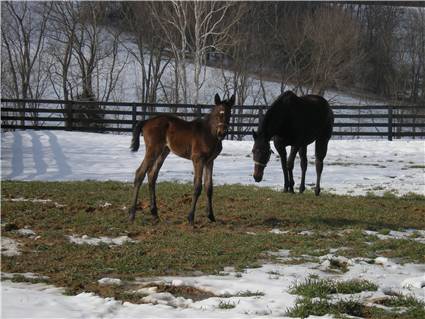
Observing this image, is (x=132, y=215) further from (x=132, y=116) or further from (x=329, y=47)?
(x=329, y=47)

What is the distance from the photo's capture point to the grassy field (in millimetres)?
6078

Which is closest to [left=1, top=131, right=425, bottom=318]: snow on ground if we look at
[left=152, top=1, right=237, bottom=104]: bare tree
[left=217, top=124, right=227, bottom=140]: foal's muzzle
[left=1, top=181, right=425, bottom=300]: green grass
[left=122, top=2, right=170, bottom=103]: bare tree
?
[left=1, top=181, right=425, bottom=300]: green grass

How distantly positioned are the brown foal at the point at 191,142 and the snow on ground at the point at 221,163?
15.8ft

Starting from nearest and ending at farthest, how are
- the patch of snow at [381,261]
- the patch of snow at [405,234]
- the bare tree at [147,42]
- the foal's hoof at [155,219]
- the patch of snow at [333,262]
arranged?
the patch of snow at [333,262] → the patch of snow at [381,261] → the patch of snow at [405,234] → the foal's hoof at [155,219] → the bare tree at [147,42]

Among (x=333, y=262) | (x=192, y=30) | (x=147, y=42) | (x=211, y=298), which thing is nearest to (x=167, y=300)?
(x=211, y=298)

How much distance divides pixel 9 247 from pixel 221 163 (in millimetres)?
11065

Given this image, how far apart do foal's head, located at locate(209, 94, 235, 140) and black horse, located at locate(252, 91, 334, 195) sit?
2198 mm

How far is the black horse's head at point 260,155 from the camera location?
991 cm

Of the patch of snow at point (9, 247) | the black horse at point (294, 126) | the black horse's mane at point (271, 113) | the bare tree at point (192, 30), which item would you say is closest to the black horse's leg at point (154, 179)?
the black horse at point (294, 126)

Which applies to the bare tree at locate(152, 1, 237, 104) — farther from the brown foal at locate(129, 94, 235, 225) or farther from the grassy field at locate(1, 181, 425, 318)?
the brown foal at locate(129, 94, 235, 225)

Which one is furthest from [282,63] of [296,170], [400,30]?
[296,170]

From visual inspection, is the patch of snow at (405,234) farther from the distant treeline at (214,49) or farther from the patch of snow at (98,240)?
the distant treeline at (214,49)

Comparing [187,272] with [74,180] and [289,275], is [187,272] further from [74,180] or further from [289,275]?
[74,180]

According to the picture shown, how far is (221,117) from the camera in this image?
806 cm
